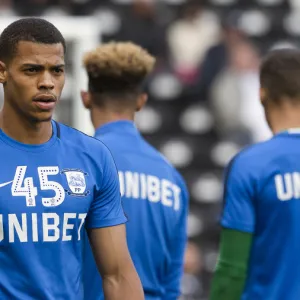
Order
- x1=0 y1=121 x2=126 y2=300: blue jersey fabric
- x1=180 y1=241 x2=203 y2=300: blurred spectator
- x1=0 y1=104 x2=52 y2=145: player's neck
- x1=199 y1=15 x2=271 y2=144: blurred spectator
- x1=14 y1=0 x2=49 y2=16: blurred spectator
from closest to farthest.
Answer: x1=0 y1=121 x2=126 y2=300: blue jersey fabric, x1=0 y1=104 x2=52 y2=145: player's neck, x1=180 y1=241 x2=203 y2=300: blurred spectator, x1=199 y1=15 x2=271 y2=144: blurred spectator, x1=14 y1=0 x2=49 y2=16: blurred spectator

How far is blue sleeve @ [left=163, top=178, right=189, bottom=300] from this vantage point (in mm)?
Result: 5398

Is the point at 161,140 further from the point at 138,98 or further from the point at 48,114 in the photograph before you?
the point at 48,114

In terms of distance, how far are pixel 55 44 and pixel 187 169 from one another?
27.2ft

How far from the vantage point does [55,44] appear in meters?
4.05

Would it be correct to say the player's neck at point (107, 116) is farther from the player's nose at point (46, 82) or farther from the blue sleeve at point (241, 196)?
the player's nose at point (46, 82)

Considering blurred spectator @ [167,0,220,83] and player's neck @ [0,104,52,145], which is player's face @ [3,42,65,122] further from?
blurred spectator @ [167,0,220,83]

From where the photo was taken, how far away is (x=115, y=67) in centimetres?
542

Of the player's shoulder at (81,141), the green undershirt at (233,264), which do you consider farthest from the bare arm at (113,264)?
the green undershirt at (233,264)

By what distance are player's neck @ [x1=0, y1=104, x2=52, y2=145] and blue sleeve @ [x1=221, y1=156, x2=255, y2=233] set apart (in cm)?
95

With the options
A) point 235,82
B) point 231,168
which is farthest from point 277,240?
point 235,82

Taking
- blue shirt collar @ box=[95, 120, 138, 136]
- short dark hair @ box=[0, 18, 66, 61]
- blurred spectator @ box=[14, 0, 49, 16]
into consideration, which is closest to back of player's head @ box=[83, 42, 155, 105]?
blue shirt collar @ box=[95, 120, 138, 136]

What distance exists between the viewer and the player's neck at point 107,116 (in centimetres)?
535

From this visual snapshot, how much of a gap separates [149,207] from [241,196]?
2.24 feet

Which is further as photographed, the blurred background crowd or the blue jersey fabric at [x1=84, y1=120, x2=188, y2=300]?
the blurred background crowd
